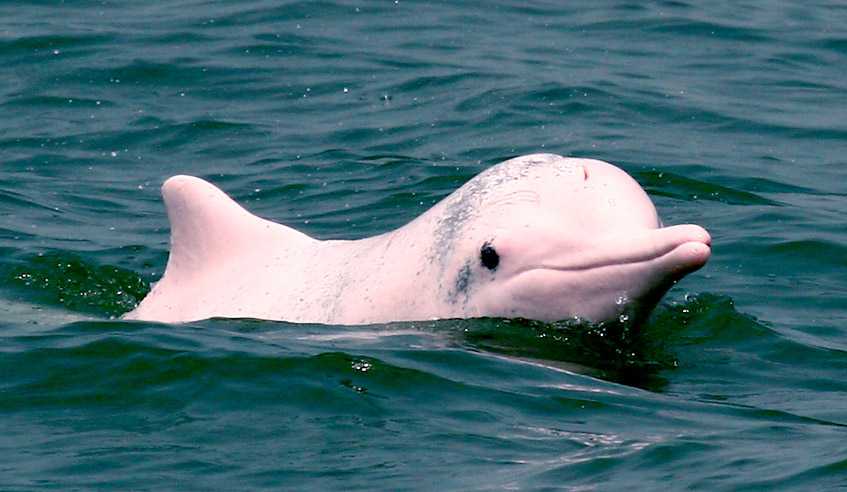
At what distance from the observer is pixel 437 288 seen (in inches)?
473

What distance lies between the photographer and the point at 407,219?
17688 mm

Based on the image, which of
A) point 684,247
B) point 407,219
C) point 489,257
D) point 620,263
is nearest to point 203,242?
point 489,257

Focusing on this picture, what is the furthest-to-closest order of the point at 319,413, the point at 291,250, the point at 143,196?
the point at 143,196, the point at 291,250, the point at 319,413

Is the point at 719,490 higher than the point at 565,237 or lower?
lower

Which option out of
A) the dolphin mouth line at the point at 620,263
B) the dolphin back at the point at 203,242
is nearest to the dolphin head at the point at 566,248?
the dolphin mouth line at the point at 620,263

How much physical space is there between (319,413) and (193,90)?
12.7m

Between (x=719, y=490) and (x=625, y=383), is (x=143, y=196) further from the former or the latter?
(x=719, y=490)

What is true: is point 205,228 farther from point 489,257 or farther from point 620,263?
point 620,263

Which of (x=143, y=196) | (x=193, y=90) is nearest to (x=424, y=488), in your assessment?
(x=143, y=196)

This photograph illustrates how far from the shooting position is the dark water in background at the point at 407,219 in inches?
382

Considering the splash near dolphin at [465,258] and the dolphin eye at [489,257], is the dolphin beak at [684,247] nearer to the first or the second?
the splash near dolphin at [465,258]

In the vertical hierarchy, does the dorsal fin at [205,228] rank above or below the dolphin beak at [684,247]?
below

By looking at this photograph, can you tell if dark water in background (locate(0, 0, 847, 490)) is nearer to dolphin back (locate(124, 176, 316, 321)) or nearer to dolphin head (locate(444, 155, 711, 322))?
dolphin head (locate(444, 155, 711, 322))

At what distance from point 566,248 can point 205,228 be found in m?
3.07
